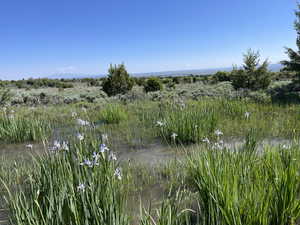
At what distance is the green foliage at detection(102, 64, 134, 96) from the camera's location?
16.6 meters

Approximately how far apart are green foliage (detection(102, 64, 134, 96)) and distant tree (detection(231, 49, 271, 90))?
8642 mm

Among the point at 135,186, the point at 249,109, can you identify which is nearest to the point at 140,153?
the point at 135,186

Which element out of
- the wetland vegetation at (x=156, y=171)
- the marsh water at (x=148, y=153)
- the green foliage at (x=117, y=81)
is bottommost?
the marsh water at (x=148, y=153)

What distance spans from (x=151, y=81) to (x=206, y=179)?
62.7ft

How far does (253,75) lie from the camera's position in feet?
52.4

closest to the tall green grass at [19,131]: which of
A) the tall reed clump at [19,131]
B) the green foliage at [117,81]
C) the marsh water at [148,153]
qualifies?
the tall reed clump at [19,131]

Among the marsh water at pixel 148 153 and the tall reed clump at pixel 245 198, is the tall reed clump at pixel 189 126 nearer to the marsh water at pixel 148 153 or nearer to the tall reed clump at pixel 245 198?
the marsh water at pixel 148 153

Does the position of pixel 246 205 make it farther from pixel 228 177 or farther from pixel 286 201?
pixel 286 201

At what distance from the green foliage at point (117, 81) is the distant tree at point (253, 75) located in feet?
28.4

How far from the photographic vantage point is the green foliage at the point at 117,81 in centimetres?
1662

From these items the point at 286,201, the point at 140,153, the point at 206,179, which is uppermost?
the point at 206,179

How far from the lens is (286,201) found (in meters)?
1.69

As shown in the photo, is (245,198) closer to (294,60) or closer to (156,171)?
(156,171)

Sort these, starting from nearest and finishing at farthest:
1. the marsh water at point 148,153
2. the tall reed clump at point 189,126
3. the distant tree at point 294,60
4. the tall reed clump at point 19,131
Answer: the marsh water at point 148,153 < the tall reed clump at point 189,126 < the tall reed clump at point 19,131 < the distant tree at point 294,60
